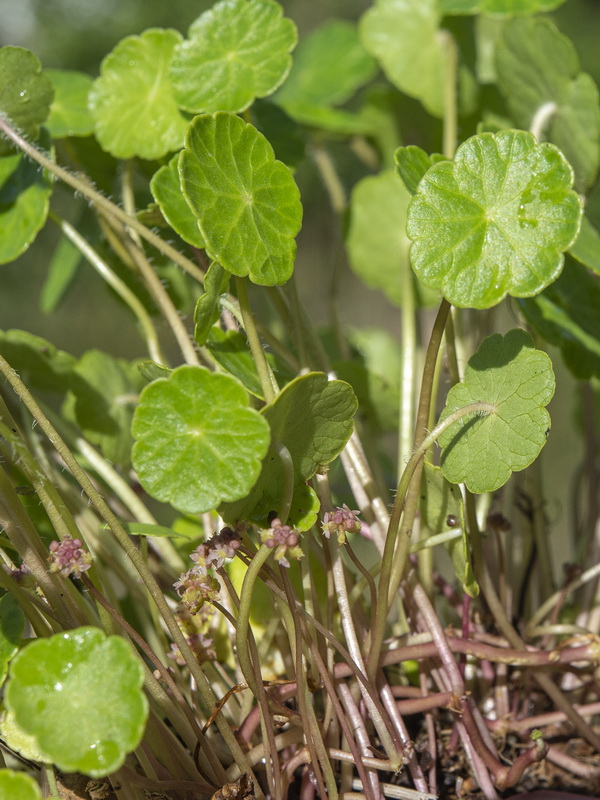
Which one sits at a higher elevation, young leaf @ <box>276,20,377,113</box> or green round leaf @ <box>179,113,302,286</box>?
green round leaf @ <box>179,113,302,286</box>

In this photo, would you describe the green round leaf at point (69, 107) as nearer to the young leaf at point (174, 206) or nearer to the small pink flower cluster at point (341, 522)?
the young leaf at point (174, 206)

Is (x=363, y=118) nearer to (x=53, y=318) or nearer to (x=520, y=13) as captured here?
(x=520, y=13)

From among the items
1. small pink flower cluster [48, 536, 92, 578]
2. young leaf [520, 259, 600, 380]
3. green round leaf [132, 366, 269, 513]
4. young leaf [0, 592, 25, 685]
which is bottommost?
young leaf [520, 259, 600, 380]

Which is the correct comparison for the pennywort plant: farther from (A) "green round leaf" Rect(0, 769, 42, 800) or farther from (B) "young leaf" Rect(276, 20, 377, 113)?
(B) "young leaf" Rect(276, 20, 377, 113)

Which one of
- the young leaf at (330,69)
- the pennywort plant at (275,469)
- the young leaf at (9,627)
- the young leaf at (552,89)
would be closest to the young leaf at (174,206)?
the pennywort plant at (275,469)

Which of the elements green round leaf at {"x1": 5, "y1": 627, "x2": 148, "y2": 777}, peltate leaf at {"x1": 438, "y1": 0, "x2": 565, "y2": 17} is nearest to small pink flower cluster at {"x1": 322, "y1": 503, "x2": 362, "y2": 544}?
green round leaf at {"x1": 5, "y1": 627, "x2": 148, "y2": 777}

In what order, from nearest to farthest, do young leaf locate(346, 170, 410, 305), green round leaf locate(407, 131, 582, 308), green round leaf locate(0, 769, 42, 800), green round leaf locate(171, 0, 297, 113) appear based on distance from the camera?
green round leaf locate(0, 769, 42, 800) < green round leaf locate(407, 131, 582, 308) < green round leaf locate(171, 0, 297, 113) < young leaf locate(346, 170, 410, 305)
